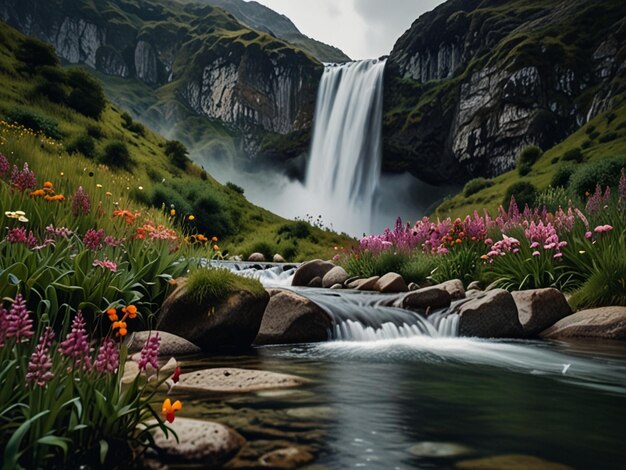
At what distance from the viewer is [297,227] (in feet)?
167

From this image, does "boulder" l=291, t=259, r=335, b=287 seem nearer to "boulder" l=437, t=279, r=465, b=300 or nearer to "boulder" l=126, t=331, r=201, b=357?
"boulder" l=437, t=279, r=465, b=300

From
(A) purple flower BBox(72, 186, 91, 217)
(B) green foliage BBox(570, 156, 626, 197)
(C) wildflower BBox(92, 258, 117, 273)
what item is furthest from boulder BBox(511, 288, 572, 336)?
(B) green foliage BBox(570, 156, 626, 197)

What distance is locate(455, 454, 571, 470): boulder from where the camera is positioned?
3092 millimetres

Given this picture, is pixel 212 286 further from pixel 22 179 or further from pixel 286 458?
pixel 286 458

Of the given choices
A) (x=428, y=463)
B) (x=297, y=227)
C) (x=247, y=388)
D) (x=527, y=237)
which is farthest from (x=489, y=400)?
(x=297, y=227)

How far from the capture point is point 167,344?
23.5 feet

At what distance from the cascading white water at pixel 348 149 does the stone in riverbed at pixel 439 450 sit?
8227cm

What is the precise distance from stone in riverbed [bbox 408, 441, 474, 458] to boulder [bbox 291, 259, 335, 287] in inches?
601

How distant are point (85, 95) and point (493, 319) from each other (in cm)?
5157

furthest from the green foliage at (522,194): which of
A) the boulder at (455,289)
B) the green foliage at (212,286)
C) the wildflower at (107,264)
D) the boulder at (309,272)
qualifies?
the wildflower at (107,264)

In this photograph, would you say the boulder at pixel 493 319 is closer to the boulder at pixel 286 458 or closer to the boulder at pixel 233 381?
the boulder at pixel 233 381

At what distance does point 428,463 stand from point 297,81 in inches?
4936

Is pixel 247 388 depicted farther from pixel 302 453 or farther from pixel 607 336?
pixel 607 336

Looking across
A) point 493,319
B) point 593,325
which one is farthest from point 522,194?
point 493,319
